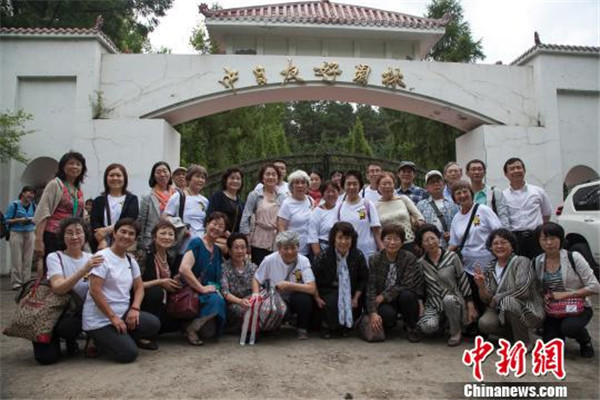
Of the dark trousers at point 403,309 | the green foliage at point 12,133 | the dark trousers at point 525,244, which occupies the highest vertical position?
the green foliage at point 12,133

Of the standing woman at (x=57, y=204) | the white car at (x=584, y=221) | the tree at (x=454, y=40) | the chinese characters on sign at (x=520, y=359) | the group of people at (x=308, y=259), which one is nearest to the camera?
A: the chinese characters on sign at (x=520, y=359)

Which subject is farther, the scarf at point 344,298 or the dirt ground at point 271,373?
the scarf at point 344,298

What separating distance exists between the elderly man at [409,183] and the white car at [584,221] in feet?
9.13

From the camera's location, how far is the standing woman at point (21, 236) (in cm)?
622

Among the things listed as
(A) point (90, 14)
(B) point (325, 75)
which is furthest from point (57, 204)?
(A) point (90, 14)

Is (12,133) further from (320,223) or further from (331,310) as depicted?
(331,310)

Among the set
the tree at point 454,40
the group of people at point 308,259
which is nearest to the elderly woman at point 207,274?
the group of people at point 308,259

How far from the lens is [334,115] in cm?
2889

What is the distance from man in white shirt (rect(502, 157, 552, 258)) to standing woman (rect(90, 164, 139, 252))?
3.34 m

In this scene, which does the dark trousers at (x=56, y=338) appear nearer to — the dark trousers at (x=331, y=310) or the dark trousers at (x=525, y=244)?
the dark trousers at (x=331, y=310)

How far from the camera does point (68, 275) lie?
3.10m

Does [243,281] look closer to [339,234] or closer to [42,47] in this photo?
[339,234]

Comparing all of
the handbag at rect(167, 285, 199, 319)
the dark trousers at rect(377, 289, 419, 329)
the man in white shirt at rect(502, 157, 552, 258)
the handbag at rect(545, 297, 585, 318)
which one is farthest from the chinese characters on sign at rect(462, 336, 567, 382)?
the handbag at rect(167, 285, 199, 319)

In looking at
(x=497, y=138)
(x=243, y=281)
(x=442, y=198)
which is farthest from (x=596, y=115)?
(x=243, y=281)
